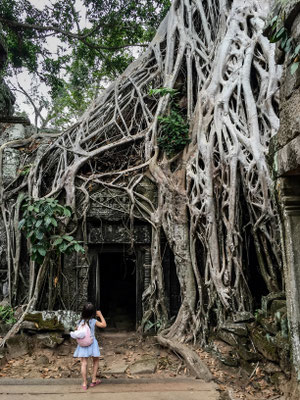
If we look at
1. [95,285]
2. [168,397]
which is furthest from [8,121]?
[168,397]

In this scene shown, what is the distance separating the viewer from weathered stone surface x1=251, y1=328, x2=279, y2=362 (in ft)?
9.57

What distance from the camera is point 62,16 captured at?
8109 mm

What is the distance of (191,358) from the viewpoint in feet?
11.8

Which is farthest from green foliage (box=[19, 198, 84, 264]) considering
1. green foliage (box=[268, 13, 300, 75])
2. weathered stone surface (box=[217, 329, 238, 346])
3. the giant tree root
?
green foliage (box=[268, 13, 300, 75])

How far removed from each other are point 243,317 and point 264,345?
54 cm

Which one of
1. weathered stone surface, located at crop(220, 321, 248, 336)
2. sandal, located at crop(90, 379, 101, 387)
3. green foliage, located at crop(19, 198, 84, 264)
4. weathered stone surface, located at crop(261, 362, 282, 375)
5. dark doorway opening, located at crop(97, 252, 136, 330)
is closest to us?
weathered stone surface, located at crop(261, 362, 282, 375)

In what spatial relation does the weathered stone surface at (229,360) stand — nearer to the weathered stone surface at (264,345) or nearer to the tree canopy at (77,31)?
the weathered stone surface at (264,345)

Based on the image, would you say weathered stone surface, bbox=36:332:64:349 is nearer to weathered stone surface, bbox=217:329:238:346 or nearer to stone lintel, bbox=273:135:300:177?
weathered stone surface, bbox=217:329:238:346

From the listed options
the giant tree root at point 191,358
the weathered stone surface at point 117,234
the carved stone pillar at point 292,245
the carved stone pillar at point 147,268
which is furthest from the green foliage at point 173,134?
the carved stone pillar at point 292,245

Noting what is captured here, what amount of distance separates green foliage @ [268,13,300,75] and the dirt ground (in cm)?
260

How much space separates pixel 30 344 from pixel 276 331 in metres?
2.90

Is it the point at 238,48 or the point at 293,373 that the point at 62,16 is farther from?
the point at 293,373

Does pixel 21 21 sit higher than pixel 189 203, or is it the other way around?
pixel 21 21

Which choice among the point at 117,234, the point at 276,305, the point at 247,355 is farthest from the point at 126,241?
the point at 276,305
